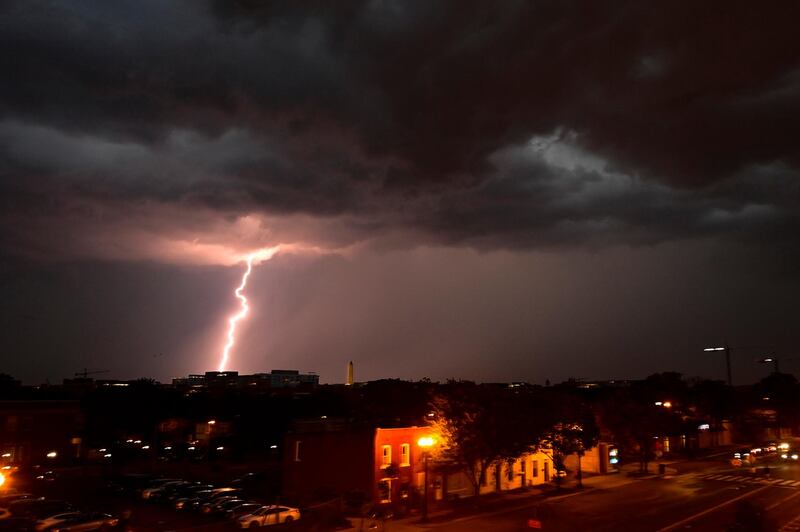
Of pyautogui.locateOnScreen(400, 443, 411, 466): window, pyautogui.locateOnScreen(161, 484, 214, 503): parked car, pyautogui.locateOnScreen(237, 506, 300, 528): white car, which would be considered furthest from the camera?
pyautogui.locateOnScreen(161, 484, 214, 503): parked car

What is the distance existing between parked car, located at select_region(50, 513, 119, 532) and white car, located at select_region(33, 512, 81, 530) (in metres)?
0.28

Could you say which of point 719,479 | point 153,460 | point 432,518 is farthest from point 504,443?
point 153,460

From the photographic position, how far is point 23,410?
66.9 m

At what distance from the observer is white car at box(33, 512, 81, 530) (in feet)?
107

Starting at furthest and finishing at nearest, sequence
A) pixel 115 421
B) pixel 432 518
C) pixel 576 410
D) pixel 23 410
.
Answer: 1. pixel 115 421
2. pixel 23 410
3. pixel 576 410
4. pixel 432 518

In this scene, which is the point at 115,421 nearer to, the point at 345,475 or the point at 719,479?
the point at 345,475

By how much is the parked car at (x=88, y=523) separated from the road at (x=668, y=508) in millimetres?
18296

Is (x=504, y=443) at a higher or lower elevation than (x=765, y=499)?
higher

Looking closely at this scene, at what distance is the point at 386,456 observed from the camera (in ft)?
136

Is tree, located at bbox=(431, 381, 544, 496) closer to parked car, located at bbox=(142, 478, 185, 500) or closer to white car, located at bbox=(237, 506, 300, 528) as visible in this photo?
white car, located at bbox=(237, 506, 300, 528)

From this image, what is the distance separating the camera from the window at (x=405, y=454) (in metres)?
42.7

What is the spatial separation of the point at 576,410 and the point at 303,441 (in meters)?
24.0

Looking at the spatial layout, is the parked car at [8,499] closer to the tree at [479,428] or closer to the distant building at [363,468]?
the distant building at [363,468]

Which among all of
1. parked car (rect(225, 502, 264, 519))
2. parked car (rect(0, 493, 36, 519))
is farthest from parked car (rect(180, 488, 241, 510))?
parked car (rect(0, 493, 36, 519))
